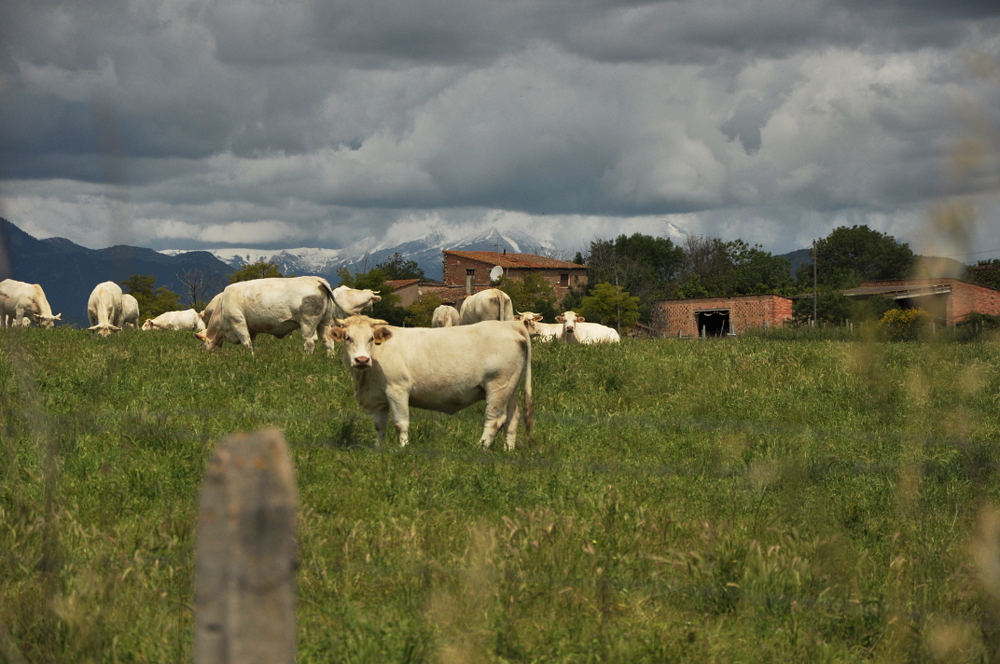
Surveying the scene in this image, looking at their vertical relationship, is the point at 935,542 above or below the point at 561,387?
below

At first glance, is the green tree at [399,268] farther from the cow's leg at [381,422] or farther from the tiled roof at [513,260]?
the cow's leg at [381,422]

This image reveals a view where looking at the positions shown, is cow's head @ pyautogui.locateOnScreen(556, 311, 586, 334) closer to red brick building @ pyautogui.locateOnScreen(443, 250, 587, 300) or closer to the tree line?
the tree line

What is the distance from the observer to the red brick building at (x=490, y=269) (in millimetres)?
119688

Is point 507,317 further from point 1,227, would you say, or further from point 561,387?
point 1,227

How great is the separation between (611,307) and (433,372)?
8426cm

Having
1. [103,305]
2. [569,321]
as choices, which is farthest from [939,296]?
[103,305]

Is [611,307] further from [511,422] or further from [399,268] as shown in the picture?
[511,422]

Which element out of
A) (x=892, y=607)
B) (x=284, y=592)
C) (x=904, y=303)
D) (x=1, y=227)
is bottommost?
(x=892, y=607)

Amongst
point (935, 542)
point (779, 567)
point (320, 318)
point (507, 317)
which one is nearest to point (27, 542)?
point (779, 567)

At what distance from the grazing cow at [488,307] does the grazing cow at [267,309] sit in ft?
14.9

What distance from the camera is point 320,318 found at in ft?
60.1

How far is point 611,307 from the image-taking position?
93250 mm

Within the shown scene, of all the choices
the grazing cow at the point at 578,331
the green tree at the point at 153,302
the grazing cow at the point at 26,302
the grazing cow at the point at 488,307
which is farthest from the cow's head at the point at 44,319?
the green tree at the point at 153,302

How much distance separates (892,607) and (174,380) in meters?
9.51
